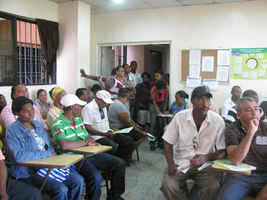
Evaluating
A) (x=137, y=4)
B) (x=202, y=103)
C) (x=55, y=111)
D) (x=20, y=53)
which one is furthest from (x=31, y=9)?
(x=202, y=103)

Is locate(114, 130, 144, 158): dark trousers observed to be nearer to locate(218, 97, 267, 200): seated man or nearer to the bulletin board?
locate(218, 97, 267, 200): seated man

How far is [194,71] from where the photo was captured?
560 cm

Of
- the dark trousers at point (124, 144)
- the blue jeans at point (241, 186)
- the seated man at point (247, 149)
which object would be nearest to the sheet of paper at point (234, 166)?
the seated man at point (247, 149)

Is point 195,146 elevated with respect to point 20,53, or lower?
lower

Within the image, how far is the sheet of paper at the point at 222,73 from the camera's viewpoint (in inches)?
211

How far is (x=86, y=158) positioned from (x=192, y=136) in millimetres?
1133

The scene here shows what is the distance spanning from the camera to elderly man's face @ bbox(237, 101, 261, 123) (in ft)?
7.05

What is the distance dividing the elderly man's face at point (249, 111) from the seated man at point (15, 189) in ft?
5.72

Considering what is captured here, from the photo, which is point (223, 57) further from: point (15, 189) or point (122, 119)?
point (15, 189)

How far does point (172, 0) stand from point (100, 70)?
8.09ft

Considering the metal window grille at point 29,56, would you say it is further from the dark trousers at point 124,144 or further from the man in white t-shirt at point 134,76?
the dark trousers at point 124,144

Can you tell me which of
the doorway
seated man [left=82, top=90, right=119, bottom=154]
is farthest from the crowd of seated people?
the doorway

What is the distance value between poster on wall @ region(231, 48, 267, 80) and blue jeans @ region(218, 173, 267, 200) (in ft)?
11.4

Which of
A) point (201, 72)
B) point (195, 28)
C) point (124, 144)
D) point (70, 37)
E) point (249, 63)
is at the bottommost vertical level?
point (124, 144)
